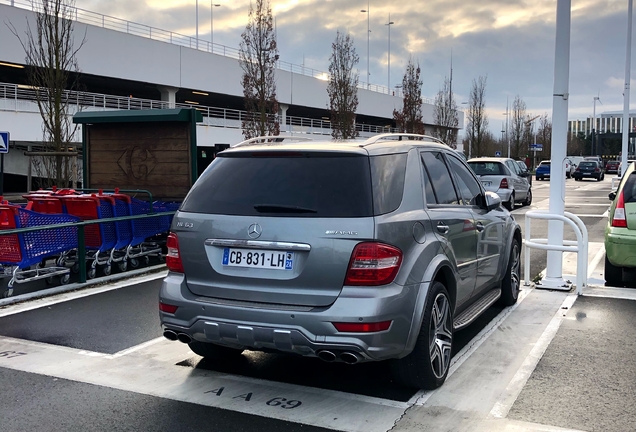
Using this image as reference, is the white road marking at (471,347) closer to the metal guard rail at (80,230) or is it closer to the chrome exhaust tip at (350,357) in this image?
the chrome exhaust tip at (350,357)

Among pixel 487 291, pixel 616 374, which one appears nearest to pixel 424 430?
pixel 616 374

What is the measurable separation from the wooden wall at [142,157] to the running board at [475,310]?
6.96 meters

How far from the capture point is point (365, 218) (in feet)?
13.8

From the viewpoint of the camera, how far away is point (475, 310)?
588 centimetres

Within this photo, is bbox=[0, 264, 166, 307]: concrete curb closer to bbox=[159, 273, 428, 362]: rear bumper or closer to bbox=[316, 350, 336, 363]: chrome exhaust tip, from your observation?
bbox=[159, 273, 428, 362]: rear bumper

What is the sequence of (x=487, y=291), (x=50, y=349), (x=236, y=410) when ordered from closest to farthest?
(x=236, y=410) < (x=50, y=349) < (x=487, y=291)

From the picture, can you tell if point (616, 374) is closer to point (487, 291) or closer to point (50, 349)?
point (487, 291)

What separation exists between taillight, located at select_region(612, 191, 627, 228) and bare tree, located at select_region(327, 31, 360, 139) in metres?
25.8

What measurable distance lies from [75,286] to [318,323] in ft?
18.1

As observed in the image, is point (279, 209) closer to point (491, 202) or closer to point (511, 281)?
point (491, 202)

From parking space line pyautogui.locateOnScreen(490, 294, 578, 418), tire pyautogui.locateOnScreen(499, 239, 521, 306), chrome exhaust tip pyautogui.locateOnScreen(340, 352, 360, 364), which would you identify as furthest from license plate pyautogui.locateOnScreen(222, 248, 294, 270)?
tire pyautogui.locateOnScreen(499, 239, 521, 306)

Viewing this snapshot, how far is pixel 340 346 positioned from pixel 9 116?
29.7 meters

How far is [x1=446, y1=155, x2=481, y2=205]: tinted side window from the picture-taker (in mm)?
5936

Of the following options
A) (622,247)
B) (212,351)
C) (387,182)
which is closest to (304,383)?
(212,351)
